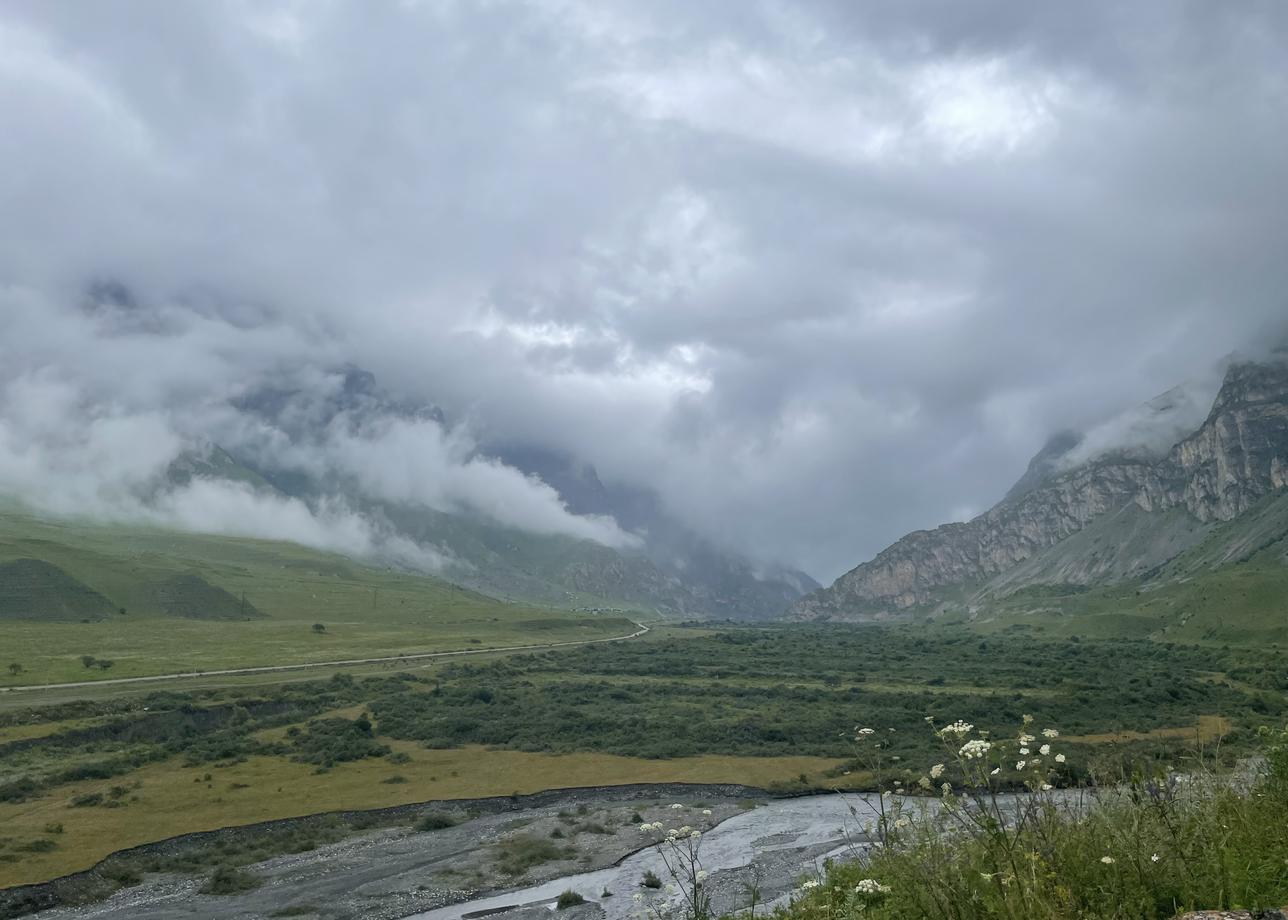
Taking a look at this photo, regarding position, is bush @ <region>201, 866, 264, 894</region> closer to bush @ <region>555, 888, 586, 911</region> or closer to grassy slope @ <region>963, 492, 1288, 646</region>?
bush @ <region>555, 888, 586, 911</region>

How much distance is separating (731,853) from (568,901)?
908cm

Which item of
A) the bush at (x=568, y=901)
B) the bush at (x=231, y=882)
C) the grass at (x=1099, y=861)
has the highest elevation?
the grass at (x=1099, y=861)

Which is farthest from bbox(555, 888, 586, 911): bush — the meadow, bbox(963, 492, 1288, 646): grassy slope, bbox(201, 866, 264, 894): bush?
bbox(963, 492, 1288, 646): grassy slope

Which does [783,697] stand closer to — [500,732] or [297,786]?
[500,732]

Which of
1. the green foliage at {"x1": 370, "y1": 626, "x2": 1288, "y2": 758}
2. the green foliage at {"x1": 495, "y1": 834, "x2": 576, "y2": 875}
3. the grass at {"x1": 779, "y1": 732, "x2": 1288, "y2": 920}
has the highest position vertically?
the grass at {"x1": 779, "y1": 732, "x2": 1288, "y2": 920}

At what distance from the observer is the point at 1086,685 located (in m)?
93.6

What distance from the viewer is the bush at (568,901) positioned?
33000 millimetres

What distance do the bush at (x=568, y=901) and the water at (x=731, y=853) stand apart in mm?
608

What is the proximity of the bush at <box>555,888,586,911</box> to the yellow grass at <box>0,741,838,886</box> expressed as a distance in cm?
2297

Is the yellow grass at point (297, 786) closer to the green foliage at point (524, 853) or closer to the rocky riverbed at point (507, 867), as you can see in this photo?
the rocky riverbed at point (507, 867)

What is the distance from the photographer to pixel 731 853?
126 ft

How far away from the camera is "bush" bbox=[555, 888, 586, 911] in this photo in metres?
33.0

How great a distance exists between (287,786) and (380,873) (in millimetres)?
21035

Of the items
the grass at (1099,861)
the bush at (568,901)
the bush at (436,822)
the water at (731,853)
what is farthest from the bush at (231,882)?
the grass at (1099,861)
